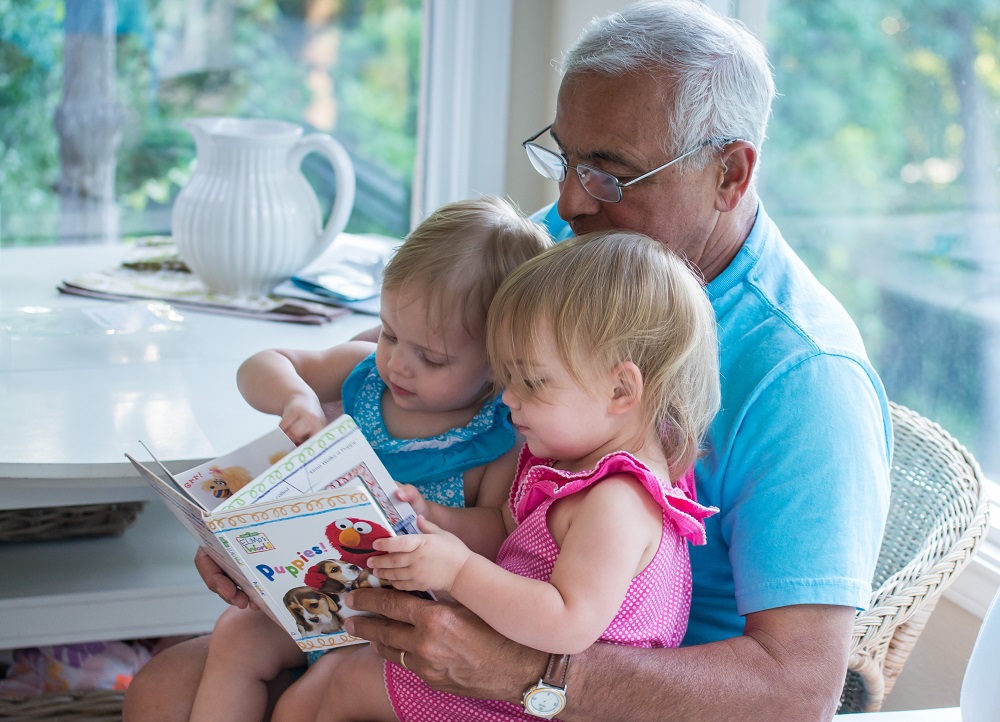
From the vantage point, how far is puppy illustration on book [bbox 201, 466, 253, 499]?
4.16 ft

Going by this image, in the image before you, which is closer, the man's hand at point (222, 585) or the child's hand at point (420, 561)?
the child's hand at point (420, 561)

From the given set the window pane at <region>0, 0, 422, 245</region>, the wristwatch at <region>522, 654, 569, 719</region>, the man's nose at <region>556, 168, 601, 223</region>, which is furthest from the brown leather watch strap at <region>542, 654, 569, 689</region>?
the window pane at <region>0, 0, 422, 245</region>

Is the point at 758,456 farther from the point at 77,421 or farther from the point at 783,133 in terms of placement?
the point at 783,133

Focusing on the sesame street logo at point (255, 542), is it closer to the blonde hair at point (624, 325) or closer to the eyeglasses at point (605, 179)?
the blonde hair at point (624, 325)

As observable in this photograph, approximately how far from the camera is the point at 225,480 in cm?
128

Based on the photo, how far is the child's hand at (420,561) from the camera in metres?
1.07

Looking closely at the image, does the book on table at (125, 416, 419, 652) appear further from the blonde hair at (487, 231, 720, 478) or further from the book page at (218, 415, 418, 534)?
the blonde hair at (487, 231, 720, 478)

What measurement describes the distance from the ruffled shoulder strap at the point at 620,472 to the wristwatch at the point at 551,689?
0.17m

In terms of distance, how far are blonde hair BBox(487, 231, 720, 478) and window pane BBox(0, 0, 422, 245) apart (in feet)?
6.01

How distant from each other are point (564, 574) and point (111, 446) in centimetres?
66

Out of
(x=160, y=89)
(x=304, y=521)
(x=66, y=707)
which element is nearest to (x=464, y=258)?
(x=304, y=521)

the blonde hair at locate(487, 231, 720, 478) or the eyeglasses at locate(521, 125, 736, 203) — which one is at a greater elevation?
the eyeglasses at locate(521, 125, 736, 203)

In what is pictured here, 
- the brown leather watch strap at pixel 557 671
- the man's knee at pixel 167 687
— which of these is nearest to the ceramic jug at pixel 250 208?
the man's knee at pixel 167 687

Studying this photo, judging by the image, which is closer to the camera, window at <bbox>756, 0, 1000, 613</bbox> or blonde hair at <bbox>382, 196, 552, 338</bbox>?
blonde hair at <bbox>382, 196, 552, 338</bbox>
